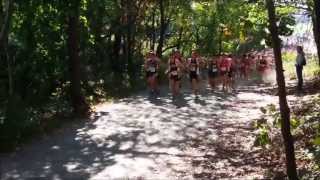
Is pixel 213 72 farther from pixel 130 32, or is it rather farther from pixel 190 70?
pixel 130 32

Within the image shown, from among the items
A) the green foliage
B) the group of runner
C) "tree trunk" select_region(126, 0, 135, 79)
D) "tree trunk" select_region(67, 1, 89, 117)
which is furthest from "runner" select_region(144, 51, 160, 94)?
"tree trunk" select_region(126, 0, 135, 79)

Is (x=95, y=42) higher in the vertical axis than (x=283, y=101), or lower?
higher

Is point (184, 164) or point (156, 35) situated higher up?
point (156, 35)

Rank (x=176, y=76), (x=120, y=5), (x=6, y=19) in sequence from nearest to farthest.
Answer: (x=6, y=19) < (x=176, y=76) < (x=120, y=5)

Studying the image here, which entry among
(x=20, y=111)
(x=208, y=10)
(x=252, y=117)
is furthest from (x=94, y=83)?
(x=208, y=10)

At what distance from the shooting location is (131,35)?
31.3 m

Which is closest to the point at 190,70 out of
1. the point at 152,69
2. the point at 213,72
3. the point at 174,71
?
the point at 174,71

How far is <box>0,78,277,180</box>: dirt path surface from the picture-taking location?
36.8ft

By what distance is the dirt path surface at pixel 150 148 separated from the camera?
11203mm

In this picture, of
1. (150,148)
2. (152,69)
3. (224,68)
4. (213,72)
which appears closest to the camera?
(150,148)

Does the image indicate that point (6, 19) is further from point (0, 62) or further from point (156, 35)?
point (156, 35)

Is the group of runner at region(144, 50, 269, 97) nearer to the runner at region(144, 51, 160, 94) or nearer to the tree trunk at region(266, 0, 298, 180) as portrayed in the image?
the runner at region(144, 51, 160, 94)

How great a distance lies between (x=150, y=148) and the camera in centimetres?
1333

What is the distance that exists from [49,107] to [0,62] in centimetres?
262
